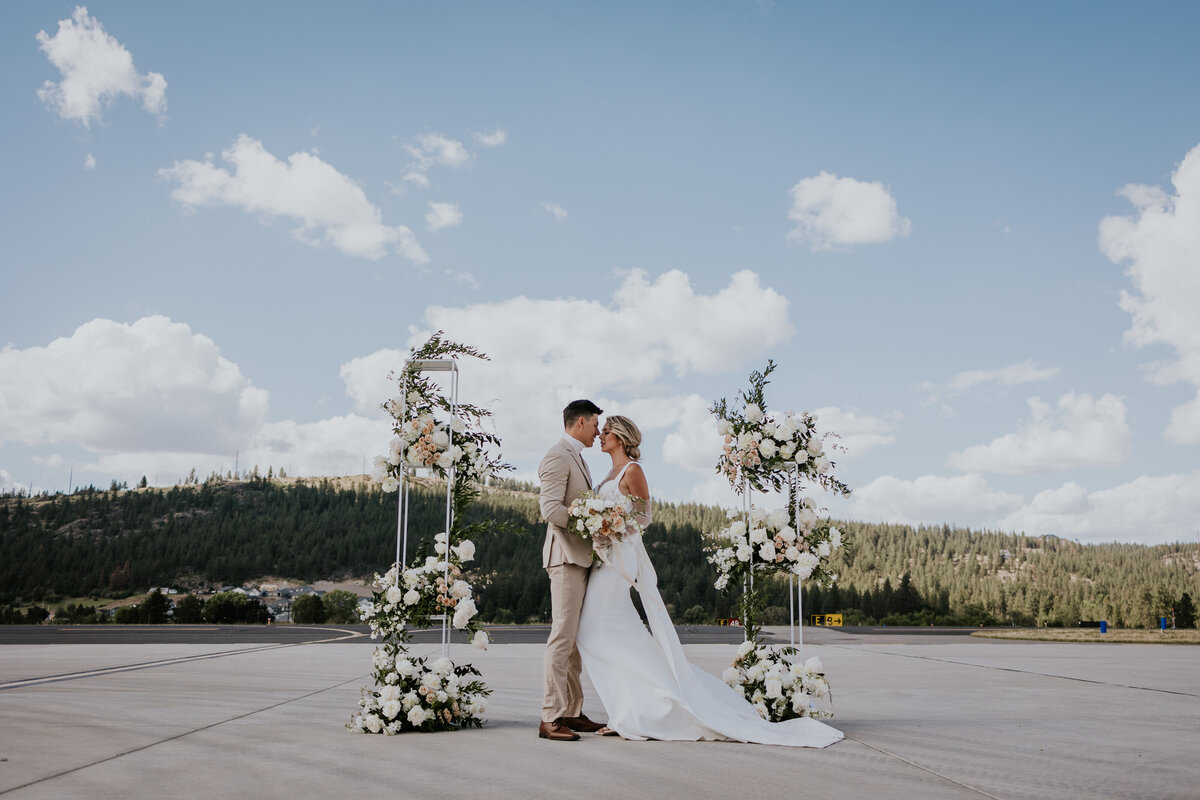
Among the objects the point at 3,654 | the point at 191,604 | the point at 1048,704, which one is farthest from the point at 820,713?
the point at 191,604

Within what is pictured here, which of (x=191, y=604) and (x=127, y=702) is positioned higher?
(x=127, y=702)

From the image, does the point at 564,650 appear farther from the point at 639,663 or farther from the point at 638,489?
the point at 638,489

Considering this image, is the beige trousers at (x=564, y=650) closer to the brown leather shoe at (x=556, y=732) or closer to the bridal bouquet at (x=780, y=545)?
the brown leather shoe at (x=556, y=732)

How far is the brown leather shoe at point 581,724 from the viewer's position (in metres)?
6.18

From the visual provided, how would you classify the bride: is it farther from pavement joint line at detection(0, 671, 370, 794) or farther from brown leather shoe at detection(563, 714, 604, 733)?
pavement joint line at detection(0, 671, 370, 794)

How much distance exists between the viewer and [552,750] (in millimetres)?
5551

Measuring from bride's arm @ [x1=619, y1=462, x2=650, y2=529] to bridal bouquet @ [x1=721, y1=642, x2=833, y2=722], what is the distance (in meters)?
1.68

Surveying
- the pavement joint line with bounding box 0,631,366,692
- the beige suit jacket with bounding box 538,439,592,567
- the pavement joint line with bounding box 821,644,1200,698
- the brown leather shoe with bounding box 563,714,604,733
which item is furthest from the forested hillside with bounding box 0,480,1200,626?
the beige suit jacket with bounding box 538,439,592,567

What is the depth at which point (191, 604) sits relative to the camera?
5422cm

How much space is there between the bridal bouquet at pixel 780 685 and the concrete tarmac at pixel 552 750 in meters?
0.39

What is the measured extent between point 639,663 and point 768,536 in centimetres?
196

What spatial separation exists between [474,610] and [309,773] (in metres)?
1.99

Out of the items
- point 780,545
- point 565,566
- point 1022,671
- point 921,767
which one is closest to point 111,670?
point 565,566

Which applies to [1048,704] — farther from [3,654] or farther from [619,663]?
[3,654]
